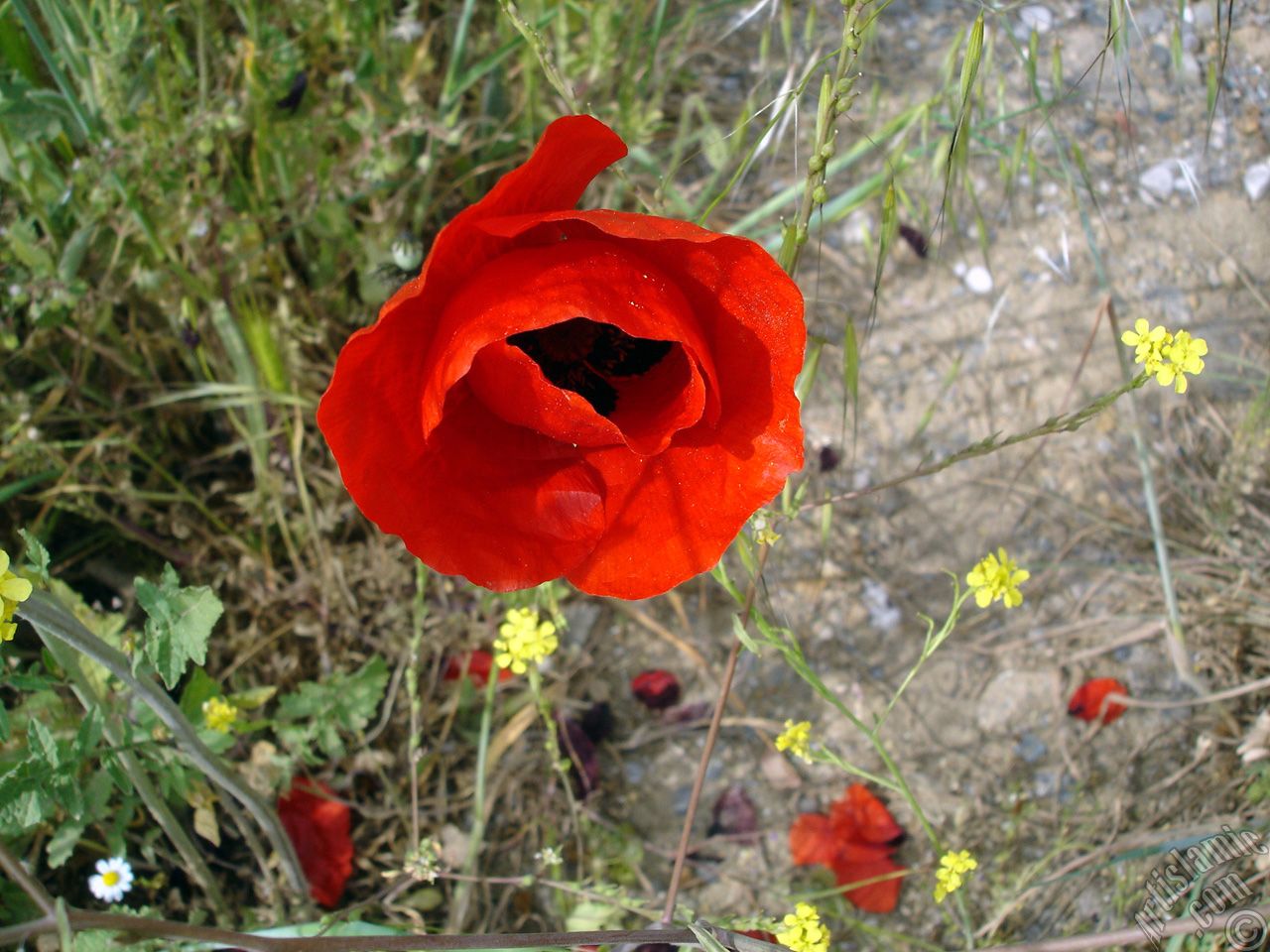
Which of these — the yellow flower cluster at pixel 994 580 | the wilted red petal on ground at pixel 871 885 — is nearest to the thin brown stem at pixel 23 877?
the yellow flower cluster at pixel 994 580

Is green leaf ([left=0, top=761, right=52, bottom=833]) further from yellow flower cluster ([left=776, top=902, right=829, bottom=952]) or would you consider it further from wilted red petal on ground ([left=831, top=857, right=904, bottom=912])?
wilted red petal on ground ([left=831, top=857, right=904, bottom=912])

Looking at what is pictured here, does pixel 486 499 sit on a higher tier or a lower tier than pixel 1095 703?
higher

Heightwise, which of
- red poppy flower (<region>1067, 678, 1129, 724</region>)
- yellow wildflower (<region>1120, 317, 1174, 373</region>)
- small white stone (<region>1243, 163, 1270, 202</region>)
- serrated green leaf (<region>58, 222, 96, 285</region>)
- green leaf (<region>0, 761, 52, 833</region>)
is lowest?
red poppy flower (<region>1067, 678, 1129, 724</region>)

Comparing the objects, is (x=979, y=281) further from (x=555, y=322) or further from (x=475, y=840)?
(x=475, y=840)

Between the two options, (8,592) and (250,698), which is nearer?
(8,592)

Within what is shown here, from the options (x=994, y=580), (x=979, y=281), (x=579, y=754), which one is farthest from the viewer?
(x=979, y=281)

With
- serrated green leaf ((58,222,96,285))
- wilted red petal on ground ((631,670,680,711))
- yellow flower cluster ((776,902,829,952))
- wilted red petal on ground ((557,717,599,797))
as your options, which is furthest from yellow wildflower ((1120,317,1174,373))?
serrated green leaf ((58,222,96,285))

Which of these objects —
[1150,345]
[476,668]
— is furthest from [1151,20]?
[476,668]
